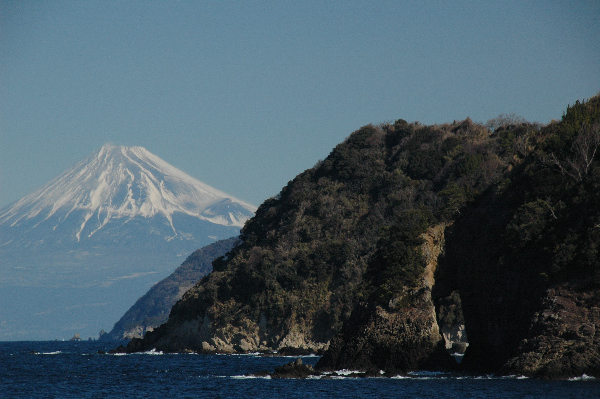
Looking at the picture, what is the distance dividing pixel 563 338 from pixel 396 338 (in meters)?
11.3

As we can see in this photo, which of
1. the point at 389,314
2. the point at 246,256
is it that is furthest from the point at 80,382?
the point at 246,256

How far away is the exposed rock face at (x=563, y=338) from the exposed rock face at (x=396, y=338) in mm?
6655

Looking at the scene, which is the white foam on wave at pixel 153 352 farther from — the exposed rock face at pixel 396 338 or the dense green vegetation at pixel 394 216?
the exposed rock face at pixel 396 338

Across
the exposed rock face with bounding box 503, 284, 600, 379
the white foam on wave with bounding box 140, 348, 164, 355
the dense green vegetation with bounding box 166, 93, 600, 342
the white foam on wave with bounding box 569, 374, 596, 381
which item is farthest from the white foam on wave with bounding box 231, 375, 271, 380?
the white foam on wave with bounding box 140, 348, 164, 355

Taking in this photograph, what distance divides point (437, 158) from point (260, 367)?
39.9 meters

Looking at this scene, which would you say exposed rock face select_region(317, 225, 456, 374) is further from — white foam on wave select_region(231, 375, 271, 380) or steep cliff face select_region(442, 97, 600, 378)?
white foam on wave select_region(231, 375, 271, 380)

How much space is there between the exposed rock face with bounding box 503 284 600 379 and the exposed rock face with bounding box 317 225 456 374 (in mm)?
6655

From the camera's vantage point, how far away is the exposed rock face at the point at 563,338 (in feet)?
123

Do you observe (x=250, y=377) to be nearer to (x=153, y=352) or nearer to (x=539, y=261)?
(x=539, y=261)

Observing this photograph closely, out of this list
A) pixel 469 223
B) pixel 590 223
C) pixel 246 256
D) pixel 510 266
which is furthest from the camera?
pixel 246 256

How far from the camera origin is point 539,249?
42.5 meters

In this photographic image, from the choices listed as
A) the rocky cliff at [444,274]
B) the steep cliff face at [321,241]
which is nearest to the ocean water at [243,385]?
the rocky cliff at [444,274]

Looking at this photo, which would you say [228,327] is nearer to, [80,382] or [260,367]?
[260,367]

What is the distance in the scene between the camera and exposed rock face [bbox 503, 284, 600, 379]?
3745 centimetres
